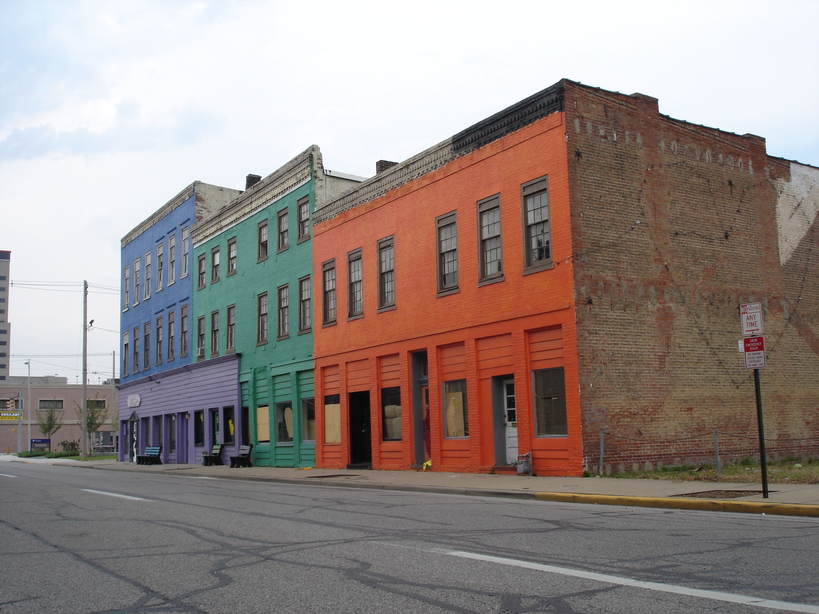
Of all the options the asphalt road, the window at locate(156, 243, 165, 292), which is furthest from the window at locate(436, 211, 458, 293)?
the window at locate(156, 243, 165, 292)

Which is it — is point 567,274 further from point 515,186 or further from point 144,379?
point 144,379

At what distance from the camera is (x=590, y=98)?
18.9 metres

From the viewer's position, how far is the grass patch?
15242 millimetres

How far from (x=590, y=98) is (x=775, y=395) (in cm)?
894

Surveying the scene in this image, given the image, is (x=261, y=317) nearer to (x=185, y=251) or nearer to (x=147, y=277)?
(x=185, y=251)

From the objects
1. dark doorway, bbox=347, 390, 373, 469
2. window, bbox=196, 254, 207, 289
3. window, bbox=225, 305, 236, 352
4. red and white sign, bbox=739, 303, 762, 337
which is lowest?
dark doorway, bbox=347, 390, 373, 469

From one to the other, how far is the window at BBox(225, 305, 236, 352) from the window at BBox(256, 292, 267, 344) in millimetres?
2426

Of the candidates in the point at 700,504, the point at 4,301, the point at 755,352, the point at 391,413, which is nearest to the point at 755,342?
the point at 755,352

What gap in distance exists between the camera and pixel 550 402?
61.2ft

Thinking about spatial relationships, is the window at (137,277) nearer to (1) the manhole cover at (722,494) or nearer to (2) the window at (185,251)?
(2) the window at (185,251)

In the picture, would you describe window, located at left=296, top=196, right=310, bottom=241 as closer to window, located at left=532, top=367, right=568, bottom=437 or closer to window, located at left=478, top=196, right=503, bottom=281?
window, located at left=478, top=196, right=503, bottom=281

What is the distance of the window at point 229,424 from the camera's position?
33.7 meters

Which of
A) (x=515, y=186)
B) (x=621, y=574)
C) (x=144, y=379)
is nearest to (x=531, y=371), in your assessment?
(x=515, y=186)

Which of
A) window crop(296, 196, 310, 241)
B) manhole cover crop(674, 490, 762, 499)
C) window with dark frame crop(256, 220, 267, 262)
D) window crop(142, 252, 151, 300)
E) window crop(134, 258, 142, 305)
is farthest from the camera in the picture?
window crop(134, 258, 142, 305)
